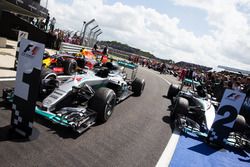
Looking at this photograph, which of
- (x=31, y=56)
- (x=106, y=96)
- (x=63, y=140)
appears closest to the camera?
(x=31, y=56)

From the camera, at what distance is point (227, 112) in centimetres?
577

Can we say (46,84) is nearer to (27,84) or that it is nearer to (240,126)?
(27,84)

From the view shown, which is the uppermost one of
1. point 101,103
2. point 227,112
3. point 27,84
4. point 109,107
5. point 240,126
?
point 27,84

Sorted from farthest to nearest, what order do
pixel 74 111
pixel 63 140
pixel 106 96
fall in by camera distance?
pixel 106 96
pixel 74 111
pixel 63 140

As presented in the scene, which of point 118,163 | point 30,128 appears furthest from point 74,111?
point 118,163

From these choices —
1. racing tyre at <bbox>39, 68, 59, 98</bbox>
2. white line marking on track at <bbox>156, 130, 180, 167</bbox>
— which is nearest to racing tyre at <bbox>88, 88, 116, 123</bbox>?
racing tyre at <bbox>39, 68, 59, 98</bbox>

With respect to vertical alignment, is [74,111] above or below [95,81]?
below

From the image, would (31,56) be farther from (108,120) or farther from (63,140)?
(108,120)

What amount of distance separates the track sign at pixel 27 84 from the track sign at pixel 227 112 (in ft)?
14.3

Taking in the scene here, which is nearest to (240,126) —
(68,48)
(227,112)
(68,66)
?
(227,112)

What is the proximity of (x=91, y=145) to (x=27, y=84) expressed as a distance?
1596 millimetres

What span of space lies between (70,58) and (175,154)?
23.6 ft

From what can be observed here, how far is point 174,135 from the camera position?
19.7 ft

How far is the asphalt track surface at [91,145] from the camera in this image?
3.53 meters
